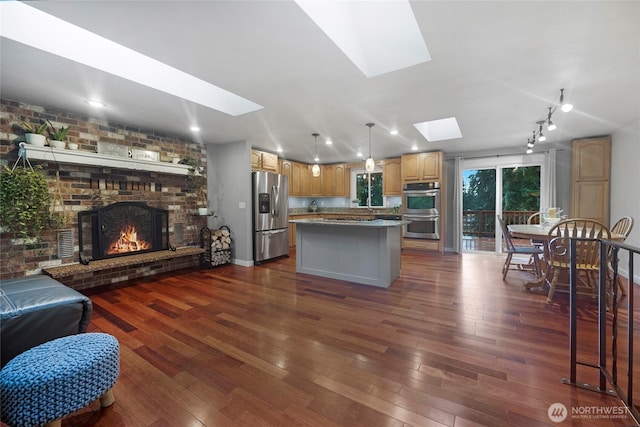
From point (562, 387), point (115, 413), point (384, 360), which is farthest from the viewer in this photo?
point (384, 360)

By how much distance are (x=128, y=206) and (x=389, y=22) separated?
13.8 feet

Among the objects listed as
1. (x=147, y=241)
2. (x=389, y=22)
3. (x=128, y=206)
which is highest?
(x=389, y=22)

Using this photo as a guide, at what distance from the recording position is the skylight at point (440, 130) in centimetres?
446

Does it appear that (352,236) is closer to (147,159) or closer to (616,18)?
(616,18)

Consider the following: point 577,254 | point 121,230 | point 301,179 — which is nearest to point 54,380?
point 121,230

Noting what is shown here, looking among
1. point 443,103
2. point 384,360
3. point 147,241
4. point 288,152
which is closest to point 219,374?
point 384,360

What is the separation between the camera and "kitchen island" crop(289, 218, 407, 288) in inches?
140

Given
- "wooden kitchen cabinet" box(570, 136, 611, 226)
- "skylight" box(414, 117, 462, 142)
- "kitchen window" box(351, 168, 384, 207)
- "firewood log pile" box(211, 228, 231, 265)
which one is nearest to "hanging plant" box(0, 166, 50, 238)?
"firewood log pile" box(211, 228, 231, 265)

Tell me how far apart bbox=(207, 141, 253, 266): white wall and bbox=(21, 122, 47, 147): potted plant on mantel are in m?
2.34

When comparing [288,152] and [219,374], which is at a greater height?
[288,152]

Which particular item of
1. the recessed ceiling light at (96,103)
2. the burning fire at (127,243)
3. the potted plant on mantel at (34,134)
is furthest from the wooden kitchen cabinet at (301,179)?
the potted plant on mantel at (34,134)

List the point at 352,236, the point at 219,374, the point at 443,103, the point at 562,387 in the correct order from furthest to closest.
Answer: the point at 352,236
the point at 443,103
the point at 219,374
the point at 562,387

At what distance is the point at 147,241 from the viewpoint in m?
4.16

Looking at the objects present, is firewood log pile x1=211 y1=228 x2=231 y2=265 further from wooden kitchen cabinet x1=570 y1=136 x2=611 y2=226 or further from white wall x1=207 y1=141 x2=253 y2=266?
wooden kitchen cabinet x1=570 y1=136 x2=611 y2=226
